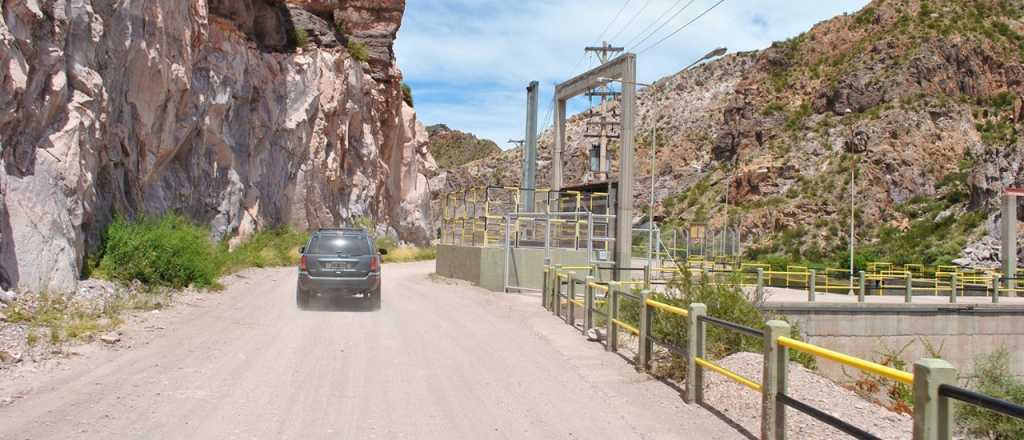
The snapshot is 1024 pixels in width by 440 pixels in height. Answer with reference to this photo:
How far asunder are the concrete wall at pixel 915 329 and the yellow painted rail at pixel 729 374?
1653cm

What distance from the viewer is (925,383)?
495cm

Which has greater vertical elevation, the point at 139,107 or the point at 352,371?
the point at 139,107

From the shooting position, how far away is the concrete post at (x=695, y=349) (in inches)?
352

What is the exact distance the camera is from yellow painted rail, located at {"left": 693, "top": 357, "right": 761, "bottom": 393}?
7.39m

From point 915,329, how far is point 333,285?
1822 cm

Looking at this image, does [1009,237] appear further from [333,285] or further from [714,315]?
[333,285]

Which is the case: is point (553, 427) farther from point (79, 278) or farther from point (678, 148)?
point (678, 148)

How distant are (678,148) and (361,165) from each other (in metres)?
60.0

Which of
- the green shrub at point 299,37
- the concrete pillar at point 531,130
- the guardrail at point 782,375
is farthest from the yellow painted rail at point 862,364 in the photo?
the green shrub at point 299,37

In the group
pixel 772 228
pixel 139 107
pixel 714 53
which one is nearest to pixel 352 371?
pixel 139 107

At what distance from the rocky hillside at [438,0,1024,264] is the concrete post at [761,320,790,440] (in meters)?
46.6

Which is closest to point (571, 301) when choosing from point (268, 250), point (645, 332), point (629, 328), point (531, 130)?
point (629, 328)

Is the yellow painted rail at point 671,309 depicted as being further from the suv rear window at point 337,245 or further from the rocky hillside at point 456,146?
the rocky hillside at point 456,146

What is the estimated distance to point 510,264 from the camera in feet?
86.0
